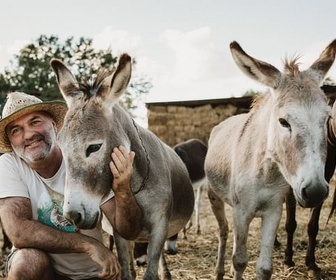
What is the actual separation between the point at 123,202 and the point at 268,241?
1.49m

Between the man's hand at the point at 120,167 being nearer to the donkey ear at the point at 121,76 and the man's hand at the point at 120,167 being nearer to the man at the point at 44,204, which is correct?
the man at the point at 44,204

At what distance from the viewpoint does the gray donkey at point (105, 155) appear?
294 centimetres

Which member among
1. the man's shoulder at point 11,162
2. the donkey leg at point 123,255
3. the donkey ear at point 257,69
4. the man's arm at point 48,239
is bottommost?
the donkey leg at point 123,255

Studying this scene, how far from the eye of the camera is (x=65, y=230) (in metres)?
3.49

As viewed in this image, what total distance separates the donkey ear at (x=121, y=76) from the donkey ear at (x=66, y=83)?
0.28m

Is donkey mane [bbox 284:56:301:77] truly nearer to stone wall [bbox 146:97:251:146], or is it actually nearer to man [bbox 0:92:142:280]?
man [bbox 0:92:142:280]

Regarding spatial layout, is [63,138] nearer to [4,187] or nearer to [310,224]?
[4,187]

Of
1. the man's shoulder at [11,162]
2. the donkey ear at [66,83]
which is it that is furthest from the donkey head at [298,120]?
the man's shoulder at [11,162]

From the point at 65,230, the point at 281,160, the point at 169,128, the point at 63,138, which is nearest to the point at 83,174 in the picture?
the point at 63,138

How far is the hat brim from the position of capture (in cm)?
345

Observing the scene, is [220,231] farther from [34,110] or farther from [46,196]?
[34,110]

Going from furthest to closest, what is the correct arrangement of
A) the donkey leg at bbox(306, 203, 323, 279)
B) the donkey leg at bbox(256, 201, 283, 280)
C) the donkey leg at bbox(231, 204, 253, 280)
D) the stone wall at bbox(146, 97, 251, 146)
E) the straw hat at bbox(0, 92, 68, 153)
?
the stone wall at bbox(146, 97, 251, 146), the donkey leg at bbox(306, 203, 323, 279), the donkey leg at bbox(231, 204, 253, 280), the donkey leg at bbox(256, 201, 283, 280), the straw hat at bbox(0, 92, 68, 153)

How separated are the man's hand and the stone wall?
10.9 meters

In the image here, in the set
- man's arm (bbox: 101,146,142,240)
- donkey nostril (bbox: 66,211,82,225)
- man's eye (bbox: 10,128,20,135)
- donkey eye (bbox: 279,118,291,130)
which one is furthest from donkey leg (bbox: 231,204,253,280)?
man's eye (bbox: 10,128,20,135)
